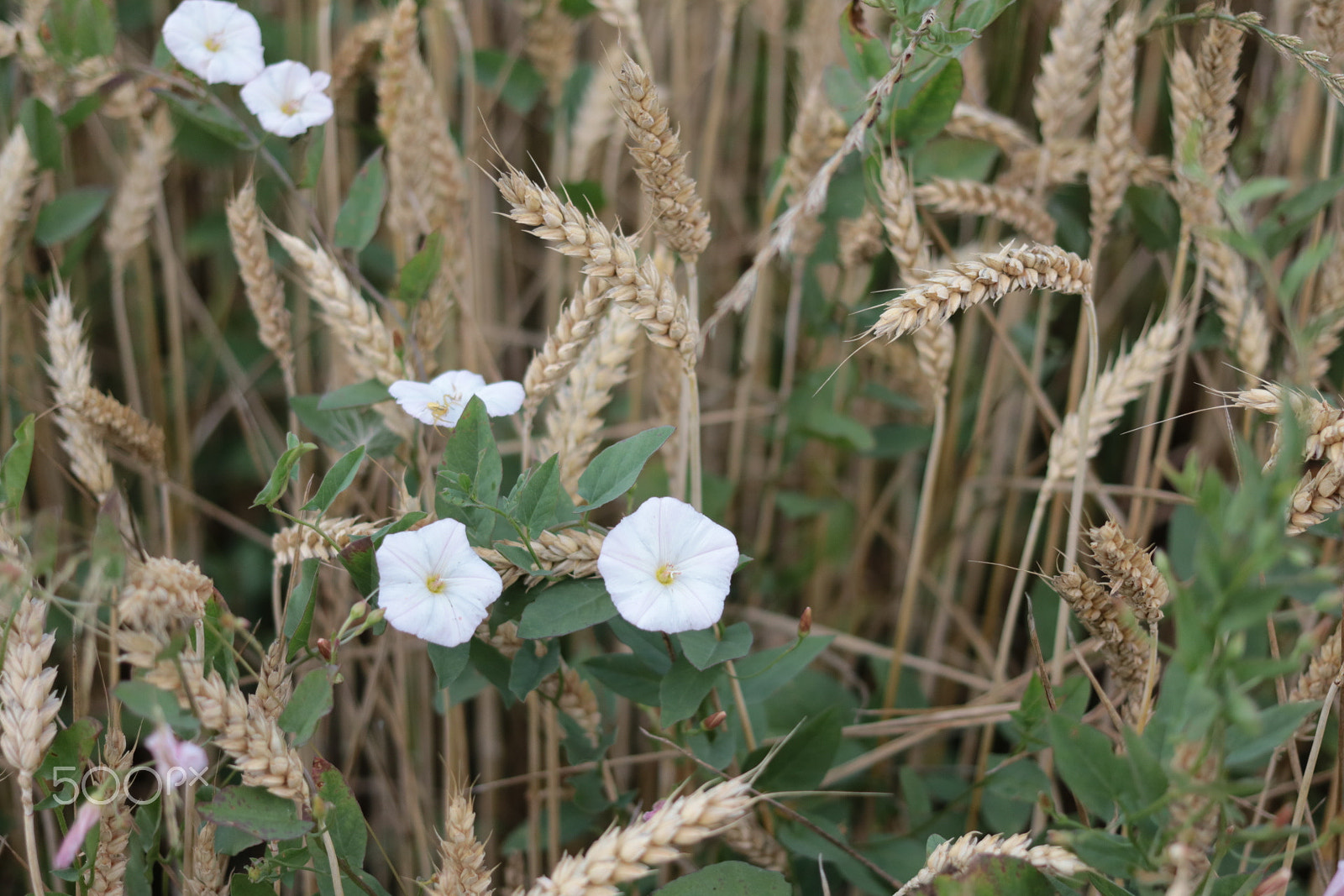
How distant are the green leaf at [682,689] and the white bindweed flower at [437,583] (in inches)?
7.0

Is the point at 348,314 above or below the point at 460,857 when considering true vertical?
above


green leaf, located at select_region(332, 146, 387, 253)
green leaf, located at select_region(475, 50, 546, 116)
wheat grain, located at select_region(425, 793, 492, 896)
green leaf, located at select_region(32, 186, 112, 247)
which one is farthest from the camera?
green leaf, located at select_region(475, 50, 546, 116)

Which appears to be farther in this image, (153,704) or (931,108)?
(931,108)

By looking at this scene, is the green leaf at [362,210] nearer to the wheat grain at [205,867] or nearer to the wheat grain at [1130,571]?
the wheat grain at [205,867]

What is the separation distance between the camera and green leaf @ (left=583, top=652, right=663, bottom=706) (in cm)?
91

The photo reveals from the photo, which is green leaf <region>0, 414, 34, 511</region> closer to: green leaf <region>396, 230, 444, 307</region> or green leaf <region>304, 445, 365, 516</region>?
green leaf <region>304, 445, 365, 516</region>

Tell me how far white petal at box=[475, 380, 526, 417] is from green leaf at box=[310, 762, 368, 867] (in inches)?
12.9

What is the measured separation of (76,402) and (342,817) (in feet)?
1.73

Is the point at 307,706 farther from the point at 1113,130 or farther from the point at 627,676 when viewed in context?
the point at 1113,130

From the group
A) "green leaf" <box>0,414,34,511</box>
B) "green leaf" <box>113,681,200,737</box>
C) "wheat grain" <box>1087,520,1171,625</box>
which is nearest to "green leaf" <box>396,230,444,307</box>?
"green leaf" <box>0,414,34,511</box>

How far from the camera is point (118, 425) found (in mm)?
1014

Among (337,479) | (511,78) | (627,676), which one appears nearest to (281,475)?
(337,479)

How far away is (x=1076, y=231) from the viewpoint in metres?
1.39

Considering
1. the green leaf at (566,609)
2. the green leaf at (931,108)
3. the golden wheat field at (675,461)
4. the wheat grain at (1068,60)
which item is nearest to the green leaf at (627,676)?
the golden wheat field at (675,461)
